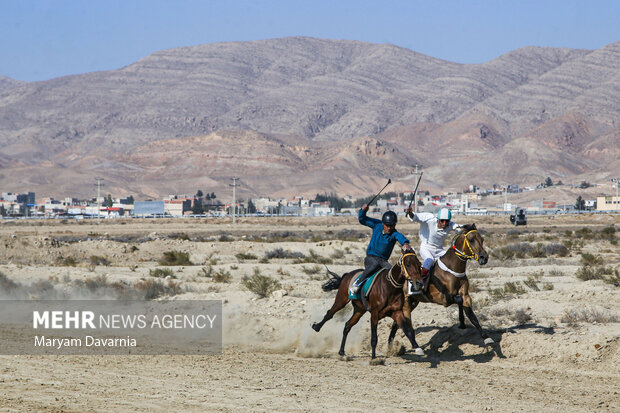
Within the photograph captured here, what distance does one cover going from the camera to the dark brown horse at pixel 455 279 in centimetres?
1378

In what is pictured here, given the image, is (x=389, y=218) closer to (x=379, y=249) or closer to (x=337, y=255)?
(x=379, y=249)

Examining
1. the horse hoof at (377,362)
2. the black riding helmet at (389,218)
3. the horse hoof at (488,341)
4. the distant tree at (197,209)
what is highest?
the distant tree at (197,209)

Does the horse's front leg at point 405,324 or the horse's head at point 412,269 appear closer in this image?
the horse's head at point 412,269

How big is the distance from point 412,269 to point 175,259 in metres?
26.1

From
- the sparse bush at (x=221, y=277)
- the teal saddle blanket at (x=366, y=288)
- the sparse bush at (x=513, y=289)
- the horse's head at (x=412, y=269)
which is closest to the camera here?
the horse's head at (x=412, y=269)

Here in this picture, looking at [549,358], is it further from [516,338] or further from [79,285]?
[79,285]

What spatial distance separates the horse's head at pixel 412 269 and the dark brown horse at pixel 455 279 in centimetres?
77

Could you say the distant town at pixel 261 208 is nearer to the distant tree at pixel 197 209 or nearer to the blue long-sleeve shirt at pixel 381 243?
the distant tree at pixel 197 209

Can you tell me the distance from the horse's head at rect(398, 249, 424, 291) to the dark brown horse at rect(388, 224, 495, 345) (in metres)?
0.77

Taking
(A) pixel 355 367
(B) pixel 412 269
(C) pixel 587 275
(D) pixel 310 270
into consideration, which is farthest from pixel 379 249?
(D) pixel 310 270

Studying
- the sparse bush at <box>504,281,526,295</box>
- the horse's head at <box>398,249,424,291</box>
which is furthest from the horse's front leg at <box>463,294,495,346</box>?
the sparse bush at <box>504,281,526,295</box>

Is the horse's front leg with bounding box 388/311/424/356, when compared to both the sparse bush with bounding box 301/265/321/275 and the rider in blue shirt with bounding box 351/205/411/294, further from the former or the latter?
the sparse bush with bounding box 301/265/321/275

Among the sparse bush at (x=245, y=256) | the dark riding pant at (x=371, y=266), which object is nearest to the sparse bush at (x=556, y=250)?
the sparse bush at (x=245, y=256)

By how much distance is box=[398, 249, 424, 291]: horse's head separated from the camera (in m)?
12.9
